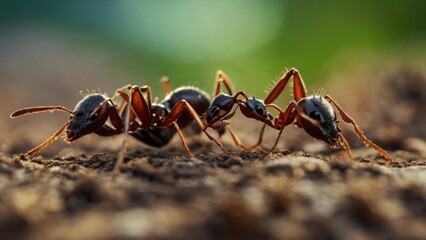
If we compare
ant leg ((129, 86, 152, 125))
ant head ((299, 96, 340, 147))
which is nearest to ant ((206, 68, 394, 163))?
ant head ((299, 96, 340, 147))

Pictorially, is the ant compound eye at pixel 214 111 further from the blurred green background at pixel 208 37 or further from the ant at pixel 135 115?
the blurred green background at pixel 208 37

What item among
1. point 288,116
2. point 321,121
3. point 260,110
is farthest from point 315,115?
point 260,110

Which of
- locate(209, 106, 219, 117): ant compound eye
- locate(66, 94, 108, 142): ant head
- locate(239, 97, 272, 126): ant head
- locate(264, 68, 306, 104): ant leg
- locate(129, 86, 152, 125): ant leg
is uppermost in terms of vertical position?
locate(264, 68, 306, 104): ant leg

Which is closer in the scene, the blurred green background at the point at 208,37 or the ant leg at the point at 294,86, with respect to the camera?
the ant leg at the point at 294,86

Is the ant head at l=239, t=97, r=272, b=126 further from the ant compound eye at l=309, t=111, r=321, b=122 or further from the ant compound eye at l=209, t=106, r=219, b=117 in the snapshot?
the ant compound eye at l=309, t=111, r=321, b=122

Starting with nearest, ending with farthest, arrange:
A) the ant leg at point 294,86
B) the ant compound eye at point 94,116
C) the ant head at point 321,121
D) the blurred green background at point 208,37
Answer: the ant head at point 321,121 < the ant compound eye at point 94,116 < the ant leg at point 294,86 < the blurred green background at point 208,37

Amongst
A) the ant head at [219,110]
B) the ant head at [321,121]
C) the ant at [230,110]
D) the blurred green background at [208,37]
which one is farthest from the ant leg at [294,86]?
the blurred green background at [208,37]
